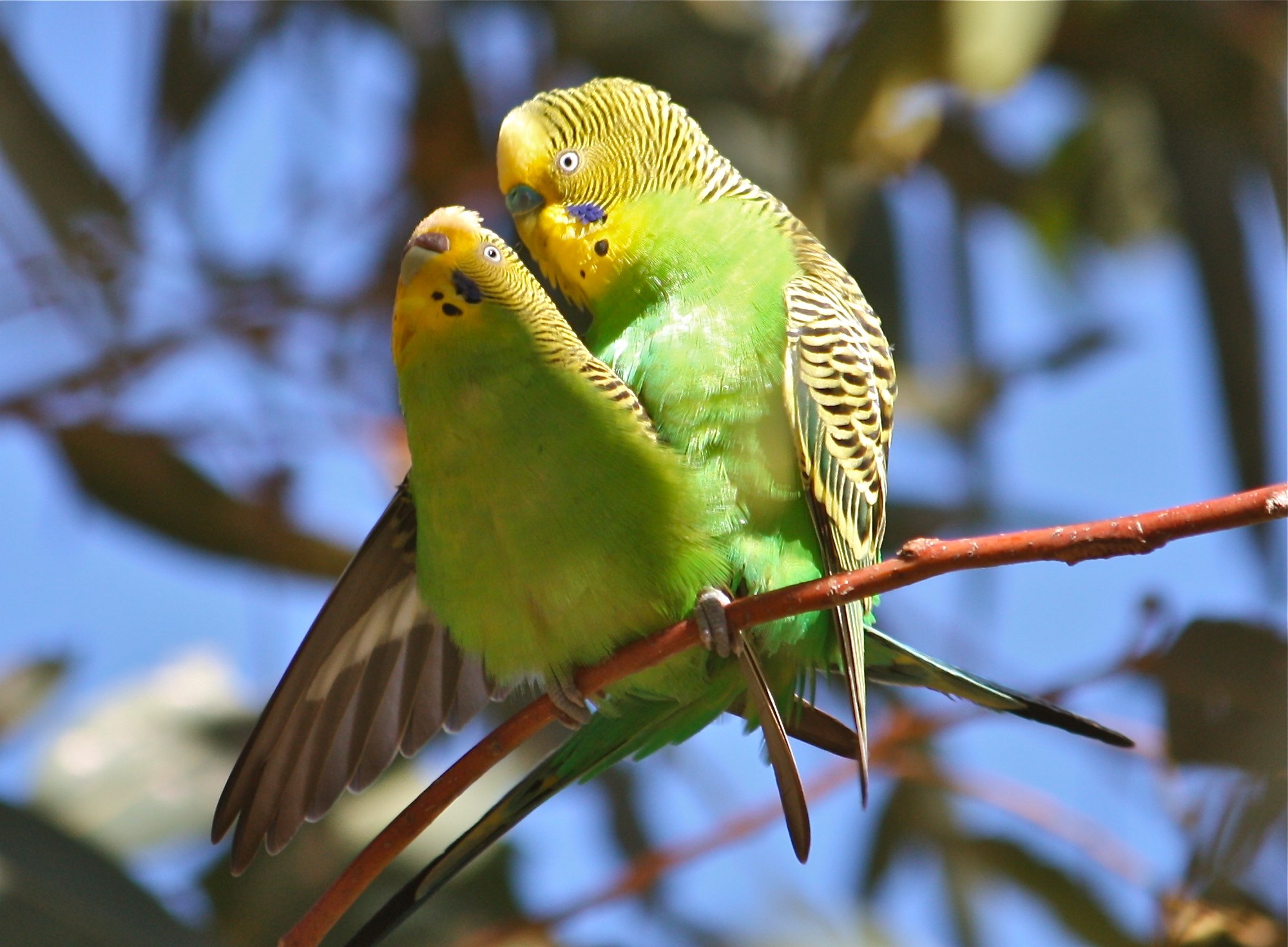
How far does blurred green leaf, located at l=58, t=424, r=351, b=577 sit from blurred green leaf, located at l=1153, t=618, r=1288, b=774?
1.81 metres

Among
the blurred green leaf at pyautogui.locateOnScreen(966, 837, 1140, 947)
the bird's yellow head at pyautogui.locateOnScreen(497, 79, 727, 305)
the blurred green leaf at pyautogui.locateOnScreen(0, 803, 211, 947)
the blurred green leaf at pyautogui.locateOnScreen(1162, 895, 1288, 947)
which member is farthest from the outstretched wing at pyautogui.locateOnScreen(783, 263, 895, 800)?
the blurred green leaf at pyautogui.locateOnScreen(966, 837, 1140, 947)

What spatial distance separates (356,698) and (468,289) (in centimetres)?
68

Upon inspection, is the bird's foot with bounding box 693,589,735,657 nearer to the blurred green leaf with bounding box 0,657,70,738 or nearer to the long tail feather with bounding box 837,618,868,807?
the long tail feather with bounding box 837,618,868,807

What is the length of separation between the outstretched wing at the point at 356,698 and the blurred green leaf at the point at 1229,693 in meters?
1.17

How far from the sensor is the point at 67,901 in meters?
2.12

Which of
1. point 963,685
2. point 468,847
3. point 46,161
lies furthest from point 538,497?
point 46,161

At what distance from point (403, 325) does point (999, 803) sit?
1.96 meters

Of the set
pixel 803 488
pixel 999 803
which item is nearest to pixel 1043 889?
pixel 999 803

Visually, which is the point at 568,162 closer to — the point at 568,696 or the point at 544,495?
the point at 544,495

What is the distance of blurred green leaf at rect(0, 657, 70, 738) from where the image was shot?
10.0ft

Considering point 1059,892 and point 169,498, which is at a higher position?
point 169,498

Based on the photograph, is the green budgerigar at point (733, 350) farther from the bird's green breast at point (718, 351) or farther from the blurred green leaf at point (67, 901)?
the blurred green leaf at point (67, 901)

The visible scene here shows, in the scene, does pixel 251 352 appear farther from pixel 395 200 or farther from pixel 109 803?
pixel 109 803

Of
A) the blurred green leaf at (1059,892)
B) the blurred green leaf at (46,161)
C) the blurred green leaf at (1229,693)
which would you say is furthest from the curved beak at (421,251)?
the blurred green leaf at (1059,892)
